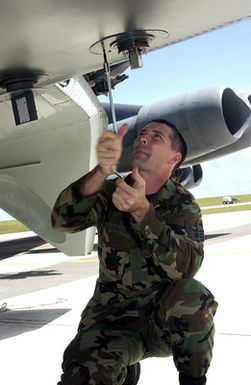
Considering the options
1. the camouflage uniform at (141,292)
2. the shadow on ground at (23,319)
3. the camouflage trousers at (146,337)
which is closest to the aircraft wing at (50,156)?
the shadow on ground at (23,319)

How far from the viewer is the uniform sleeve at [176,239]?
1870 mm

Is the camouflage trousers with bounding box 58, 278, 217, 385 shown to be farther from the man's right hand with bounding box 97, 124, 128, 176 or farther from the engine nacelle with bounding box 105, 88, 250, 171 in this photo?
the engine nacelle with bounding box 105, 88, 250, 171

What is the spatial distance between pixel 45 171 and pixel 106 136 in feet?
10.8

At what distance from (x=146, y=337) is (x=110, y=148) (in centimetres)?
88

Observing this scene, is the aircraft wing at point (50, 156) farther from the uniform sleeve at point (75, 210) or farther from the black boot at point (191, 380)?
the black boot at point (191, 380)

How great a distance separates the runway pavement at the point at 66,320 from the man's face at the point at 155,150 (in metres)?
1.25

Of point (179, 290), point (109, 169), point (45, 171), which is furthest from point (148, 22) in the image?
point (45, 171)

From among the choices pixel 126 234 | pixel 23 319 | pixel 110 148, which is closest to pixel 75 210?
pixel 126 234

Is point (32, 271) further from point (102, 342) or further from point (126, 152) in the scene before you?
point (102, 342)

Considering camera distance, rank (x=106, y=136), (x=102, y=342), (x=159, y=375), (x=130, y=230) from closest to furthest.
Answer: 1. (x=106, y=136)
2. (x=102, y=342)
3. (x=130, y=230)
4. (x=159, y=375)

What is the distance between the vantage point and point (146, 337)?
2.16 meters

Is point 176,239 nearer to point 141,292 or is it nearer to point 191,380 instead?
point 141,292

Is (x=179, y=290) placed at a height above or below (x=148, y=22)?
below

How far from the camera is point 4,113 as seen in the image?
11.8 feet
